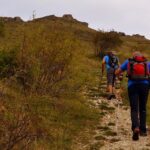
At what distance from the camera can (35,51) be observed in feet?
49.9

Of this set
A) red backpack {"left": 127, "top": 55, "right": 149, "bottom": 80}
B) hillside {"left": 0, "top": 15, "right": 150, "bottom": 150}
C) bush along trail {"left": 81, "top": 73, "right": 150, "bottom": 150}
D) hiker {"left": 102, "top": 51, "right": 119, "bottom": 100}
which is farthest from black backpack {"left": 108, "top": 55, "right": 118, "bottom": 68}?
red backpack {"left": 127, "top": 55, "right": 149, "bottom": 80}

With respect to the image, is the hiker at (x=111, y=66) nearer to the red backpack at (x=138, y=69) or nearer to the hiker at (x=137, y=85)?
the hiker at (x=137, y=85)

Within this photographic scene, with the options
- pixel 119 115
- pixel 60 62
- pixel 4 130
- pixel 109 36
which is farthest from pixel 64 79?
pixel 109 36

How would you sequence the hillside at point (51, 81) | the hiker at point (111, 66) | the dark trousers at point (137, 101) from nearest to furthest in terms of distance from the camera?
the dark trousers at point (137, 101)
the hillside at point (51, 81)
the hiker at point (111, 66)

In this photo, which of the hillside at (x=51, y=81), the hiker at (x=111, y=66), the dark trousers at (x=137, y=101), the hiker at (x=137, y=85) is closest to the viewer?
the hiker at (x=137, y=85)

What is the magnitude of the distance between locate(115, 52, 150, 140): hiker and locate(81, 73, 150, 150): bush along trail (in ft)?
1.10

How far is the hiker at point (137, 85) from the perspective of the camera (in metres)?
12.2

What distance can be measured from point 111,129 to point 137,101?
4.85 ft

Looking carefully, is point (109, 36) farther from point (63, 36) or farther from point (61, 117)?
point (61, 117)

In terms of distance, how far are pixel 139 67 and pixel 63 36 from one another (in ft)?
14.2

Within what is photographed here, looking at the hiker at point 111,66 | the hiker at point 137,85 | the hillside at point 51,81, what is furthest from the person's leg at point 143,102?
the hiker at point 111,66

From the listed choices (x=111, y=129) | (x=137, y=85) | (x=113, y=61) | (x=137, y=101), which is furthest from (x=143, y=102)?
(x=113, y=61)

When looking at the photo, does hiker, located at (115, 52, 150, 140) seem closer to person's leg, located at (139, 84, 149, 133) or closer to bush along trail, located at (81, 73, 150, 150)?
person's leg, located at (139, 84, 149, 133)

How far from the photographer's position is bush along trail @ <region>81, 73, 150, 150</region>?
38.7ft
